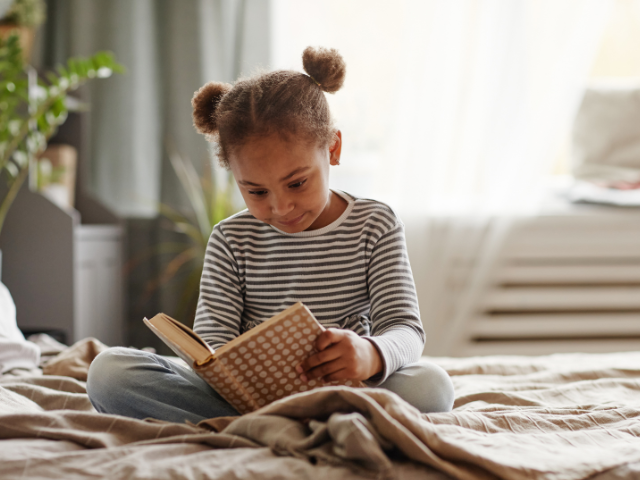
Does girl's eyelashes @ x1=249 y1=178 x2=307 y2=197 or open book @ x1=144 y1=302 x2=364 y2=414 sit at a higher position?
girl's eyelashes @ x1=249 y1=178 x2=307 y2=197

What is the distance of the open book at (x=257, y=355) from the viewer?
0.67m

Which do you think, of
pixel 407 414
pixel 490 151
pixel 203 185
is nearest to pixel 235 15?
pixel 203 185

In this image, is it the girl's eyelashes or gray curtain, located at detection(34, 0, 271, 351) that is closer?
the girl's eyelashes

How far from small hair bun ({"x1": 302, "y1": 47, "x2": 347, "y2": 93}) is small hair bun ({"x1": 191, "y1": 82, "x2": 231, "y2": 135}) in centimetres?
13

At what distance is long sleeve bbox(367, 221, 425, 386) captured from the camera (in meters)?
0.80

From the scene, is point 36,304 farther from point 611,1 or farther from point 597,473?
point 611,1

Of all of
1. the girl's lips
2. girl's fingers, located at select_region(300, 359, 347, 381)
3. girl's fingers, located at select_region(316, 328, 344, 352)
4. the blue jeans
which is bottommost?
the blue jeans

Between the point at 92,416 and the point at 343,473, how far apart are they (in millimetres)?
326

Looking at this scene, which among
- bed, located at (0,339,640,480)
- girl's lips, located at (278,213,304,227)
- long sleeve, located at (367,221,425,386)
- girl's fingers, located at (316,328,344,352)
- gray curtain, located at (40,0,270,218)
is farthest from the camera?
gray curtain, located at (40,0,270,218)

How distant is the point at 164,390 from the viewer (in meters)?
0.80

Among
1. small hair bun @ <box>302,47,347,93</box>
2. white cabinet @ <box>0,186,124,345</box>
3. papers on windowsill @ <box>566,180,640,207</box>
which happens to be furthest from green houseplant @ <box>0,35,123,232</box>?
papers on windowsill @ <box>566,180,640,207</box>

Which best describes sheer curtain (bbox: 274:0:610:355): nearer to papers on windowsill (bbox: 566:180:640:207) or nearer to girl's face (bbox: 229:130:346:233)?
papers on windowsill (bbox: 566:180:640:207)

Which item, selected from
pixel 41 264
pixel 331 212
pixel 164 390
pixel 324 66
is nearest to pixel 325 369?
pixel 164 390

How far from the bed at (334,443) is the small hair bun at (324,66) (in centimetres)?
52
